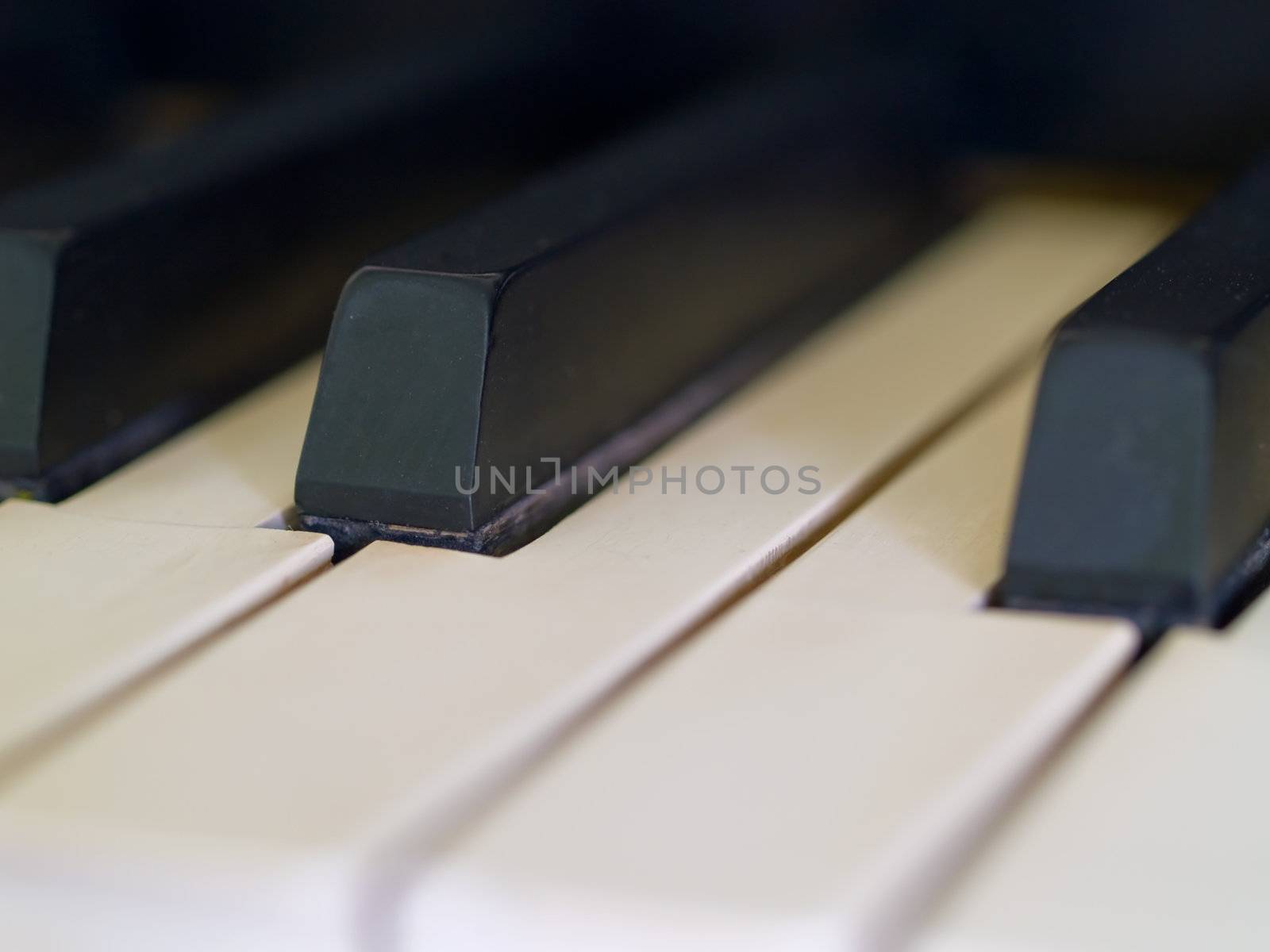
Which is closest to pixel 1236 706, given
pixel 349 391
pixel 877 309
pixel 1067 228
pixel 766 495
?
pixel 766 495

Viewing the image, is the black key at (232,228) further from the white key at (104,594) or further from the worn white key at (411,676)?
the worn white key at (411,676)

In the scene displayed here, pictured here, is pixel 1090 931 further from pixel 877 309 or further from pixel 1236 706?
pixel 877 309

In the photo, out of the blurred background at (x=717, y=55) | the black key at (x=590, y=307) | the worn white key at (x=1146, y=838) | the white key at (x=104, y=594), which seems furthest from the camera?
the blurred background at (x=717, y=55)

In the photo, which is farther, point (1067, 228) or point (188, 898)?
point (1067, 228)

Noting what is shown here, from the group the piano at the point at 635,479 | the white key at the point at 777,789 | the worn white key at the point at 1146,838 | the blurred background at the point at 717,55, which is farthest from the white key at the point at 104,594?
the blurred background at the point at 717,55

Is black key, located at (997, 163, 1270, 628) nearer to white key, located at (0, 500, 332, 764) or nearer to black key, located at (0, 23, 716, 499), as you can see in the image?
white key, located at (0, 500, 332, 764)

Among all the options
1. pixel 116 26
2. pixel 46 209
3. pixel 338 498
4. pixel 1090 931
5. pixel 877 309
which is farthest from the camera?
pixel 116 26

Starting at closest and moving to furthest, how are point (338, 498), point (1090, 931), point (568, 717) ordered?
point (1090, 931), point (568, 717), point (338, 498)
